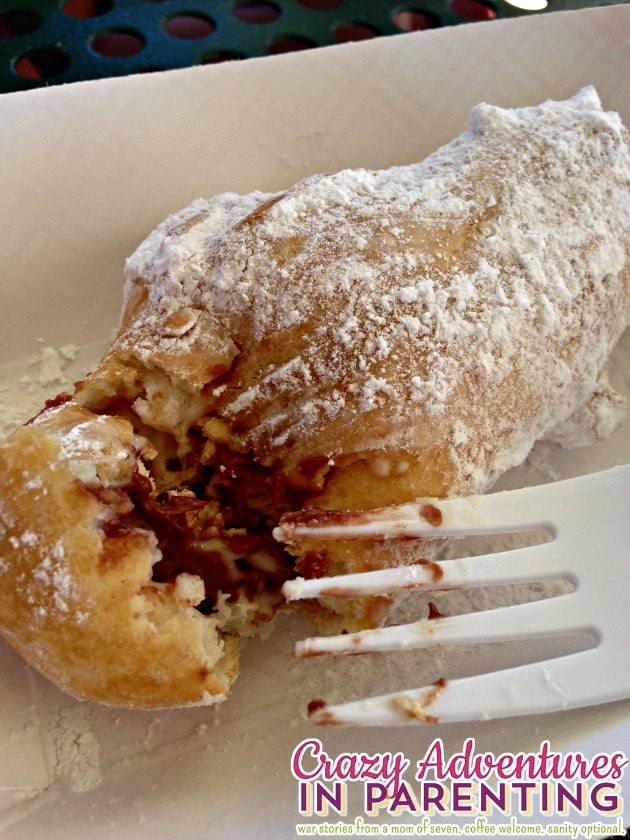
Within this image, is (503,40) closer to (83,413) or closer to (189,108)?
(189,108)

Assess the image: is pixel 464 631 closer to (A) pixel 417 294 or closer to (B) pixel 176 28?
(A) pixel 417 294

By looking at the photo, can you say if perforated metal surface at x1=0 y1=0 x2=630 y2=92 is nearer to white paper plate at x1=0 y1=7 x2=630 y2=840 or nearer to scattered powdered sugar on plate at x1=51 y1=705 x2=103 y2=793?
white paper plate at x1=0 y1=7 x2=630 y2=840

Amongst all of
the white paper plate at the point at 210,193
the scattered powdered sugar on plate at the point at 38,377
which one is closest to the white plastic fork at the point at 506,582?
the white paper plate at the point at 210,193

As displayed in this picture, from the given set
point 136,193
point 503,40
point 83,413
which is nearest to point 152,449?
point 83,413

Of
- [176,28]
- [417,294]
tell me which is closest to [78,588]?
[417,294]

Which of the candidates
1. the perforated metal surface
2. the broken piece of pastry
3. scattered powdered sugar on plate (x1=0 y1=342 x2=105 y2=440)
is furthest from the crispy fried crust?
the perforated metal surface

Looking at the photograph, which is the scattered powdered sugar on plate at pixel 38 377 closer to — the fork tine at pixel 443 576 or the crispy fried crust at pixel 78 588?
the crispy fried crust at pixel 78 588
